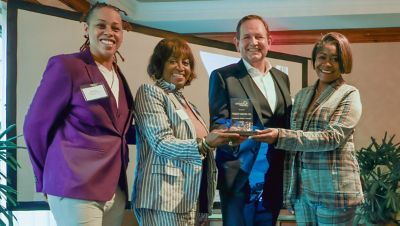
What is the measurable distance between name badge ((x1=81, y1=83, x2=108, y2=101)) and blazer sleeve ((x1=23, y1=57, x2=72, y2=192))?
58 millimetres

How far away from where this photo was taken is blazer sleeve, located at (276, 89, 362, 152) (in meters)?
1.92

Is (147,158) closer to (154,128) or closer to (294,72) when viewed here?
(154,128)

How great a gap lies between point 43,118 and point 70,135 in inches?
4.8

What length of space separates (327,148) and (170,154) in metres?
0.65

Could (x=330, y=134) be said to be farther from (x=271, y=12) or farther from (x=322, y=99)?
(x=271, y=12)

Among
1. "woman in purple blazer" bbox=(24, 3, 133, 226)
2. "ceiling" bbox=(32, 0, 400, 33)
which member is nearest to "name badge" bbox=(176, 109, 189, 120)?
"woman in purple blazer" bbox=(24, 3, 133, 226)

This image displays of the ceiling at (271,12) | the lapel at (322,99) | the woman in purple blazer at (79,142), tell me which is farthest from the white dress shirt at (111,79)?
the ceiling at (271,12)

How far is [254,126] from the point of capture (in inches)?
80.9

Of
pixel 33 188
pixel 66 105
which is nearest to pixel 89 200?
pixel 66 105

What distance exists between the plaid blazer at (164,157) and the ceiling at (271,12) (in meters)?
2.64

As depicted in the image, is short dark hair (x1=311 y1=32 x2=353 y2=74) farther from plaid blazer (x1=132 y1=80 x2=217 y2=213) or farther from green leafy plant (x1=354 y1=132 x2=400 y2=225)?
green leafy plant (x1=354 y1=132 x2=400 y2=225)

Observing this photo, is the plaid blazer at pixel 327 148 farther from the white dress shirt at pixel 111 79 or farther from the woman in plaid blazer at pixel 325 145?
the white dress shirt at pixel 111 79

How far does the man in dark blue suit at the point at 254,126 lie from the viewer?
6.61ft

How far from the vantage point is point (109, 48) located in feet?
6.27
